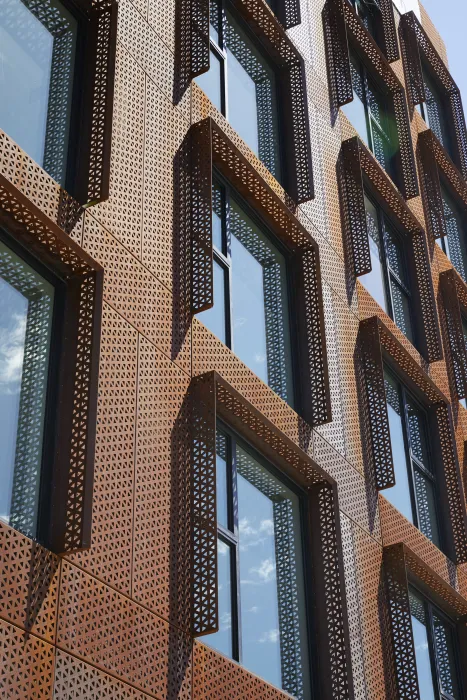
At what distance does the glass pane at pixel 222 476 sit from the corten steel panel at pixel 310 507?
193 millimetres

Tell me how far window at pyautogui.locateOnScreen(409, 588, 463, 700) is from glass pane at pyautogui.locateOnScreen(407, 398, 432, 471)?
2282mm

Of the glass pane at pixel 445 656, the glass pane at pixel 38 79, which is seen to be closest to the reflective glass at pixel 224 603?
the glass pane at pixel 38 79

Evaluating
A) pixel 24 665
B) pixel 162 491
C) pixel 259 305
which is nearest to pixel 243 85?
pixel 259 305

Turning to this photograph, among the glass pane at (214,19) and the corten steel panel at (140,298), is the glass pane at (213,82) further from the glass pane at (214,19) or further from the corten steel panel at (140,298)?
the corten steel panel at (140,298)

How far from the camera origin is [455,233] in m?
21.3

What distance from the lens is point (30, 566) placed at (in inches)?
245

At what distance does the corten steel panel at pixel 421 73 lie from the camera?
64.0 feet

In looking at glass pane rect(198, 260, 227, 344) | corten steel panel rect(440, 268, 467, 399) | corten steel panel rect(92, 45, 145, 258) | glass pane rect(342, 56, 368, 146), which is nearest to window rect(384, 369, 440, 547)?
corten steel panel rect(440, 268, 467, 399)

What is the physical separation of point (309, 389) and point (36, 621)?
5.47 metres

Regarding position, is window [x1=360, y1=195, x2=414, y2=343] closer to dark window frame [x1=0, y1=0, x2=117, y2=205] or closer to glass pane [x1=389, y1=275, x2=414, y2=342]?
glass pane [x1=389, y1=275, x2=414, y2=342]

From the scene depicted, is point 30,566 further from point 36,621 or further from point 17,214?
point 17,214

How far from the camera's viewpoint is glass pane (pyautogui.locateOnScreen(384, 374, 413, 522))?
13.2 meters

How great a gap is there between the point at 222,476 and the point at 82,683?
3.13m

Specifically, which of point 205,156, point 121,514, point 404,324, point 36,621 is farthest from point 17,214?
point 404,324
